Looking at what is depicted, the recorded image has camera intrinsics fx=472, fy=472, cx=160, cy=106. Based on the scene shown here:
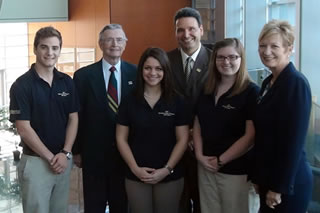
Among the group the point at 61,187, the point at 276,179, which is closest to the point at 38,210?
the point at 61,187

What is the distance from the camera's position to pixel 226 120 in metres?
3.00

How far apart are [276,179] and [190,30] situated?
4.58 ft

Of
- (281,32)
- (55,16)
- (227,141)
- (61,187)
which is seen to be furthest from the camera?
(55,16)

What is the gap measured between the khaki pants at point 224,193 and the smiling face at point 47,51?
122 cm

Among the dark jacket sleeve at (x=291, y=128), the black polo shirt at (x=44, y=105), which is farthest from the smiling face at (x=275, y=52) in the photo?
the black polo shirt at (x=44, y=105)

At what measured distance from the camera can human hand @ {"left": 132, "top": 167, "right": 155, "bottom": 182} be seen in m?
3.13

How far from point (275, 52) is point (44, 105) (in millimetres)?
1522

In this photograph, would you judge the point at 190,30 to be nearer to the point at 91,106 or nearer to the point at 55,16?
the point at 91,106

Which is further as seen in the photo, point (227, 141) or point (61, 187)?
point (61, 187)

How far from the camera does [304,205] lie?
2557mm

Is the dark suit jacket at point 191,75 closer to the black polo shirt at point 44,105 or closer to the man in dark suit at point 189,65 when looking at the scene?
the man in dark suit at point 189,65

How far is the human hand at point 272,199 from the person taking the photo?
2553 mm

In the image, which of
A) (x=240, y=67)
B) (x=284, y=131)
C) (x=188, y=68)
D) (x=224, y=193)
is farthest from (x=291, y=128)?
(x=188, y=68)

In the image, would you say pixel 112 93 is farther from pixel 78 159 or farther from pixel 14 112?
pixel 14 112
